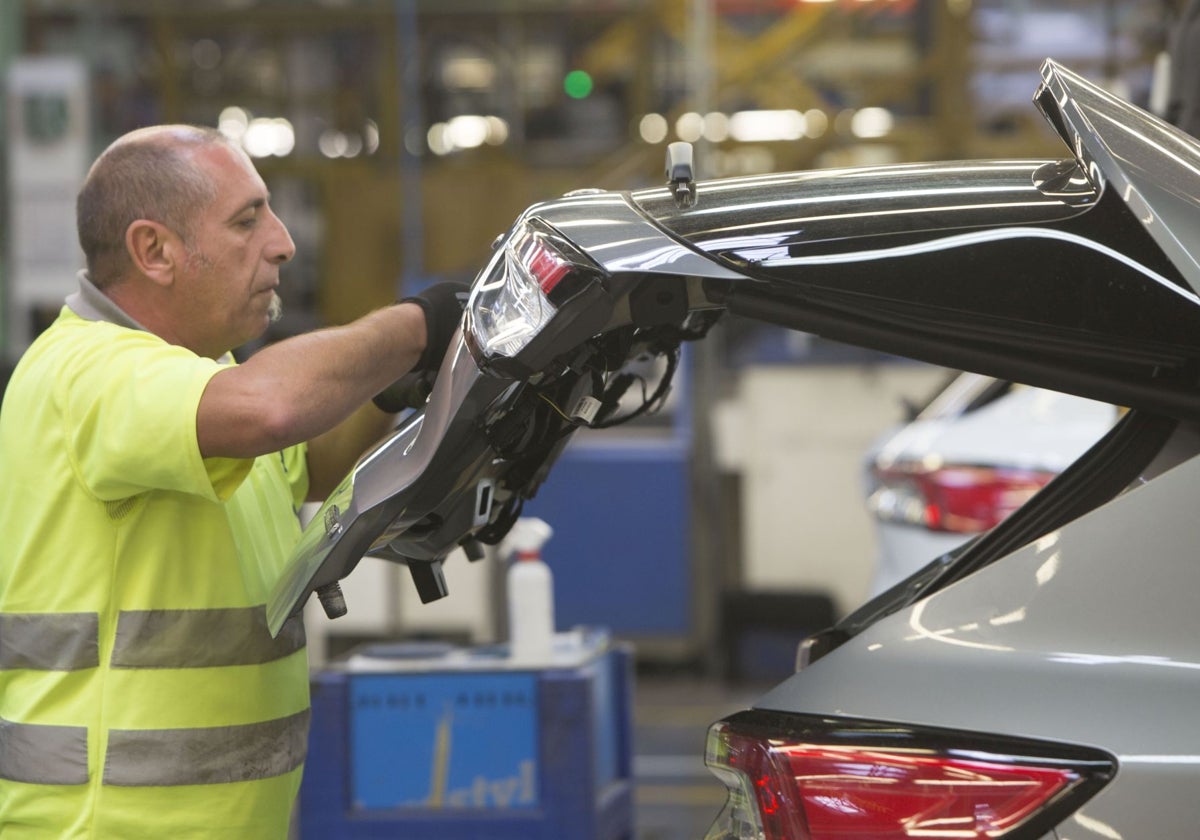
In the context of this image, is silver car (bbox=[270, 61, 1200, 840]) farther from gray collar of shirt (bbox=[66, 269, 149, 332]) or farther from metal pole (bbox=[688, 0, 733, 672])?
metal pole (bbox=[688, 0, 733, 672])

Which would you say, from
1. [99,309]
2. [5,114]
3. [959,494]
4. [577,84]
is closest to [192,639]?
[99,309]

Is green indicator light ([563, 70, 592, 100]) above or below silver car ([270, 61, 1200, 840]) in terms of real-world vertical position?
above

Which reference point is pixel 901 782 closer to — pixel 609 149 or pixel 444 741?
pixel 444 741

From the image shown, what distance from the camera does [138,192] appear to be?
217cm

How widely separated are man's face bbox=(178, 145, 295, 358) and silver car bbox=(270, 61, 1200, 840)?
0.49 meters

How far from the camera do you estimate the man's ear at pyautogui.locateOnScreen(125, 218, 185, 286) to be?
7.10ft

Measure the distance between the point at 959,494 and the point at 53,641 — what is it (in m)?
2.77

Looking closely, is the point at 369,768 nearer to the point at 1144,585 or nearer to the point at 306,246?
the point at 1144,585

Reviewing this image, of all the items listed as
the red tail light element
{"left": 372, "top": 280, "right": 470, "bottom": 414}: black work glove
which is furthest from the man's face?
the red tail light element

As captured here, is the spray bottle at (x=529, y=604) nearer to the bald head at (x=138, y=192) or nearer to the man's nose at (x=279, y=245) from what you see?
the man's nose at (x=279, y=245)

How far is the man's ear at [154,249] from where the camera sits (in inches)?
85.2

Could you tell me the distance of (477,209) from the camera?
11359 millimetres

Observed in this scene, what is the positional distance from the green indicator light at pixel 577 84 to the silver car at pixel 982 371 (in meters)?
10.4

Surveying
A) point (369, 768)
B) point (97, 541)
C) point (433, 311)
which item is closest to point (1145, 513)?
point (433, 311)
